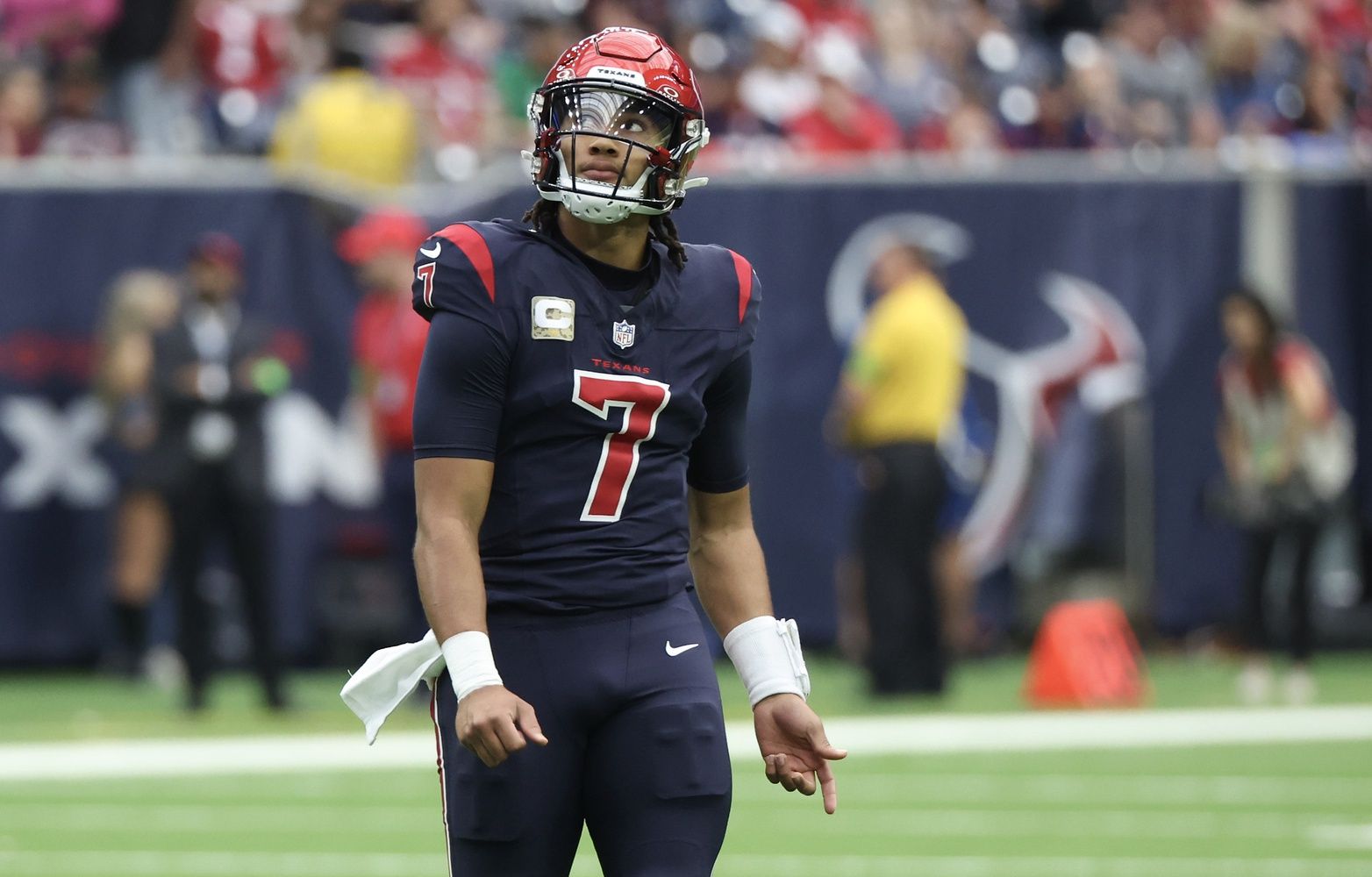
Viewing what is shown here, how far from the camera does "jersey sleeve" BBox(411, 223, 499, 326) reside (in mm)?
3969

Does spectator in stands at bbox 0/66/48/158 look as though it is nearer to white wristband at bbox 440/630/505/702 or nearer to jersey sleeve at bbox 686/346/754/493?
jersey sleeve at bbox 686/346/754/493

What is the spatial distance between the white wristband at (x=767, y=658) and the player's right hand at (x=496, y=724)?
58 centimetres

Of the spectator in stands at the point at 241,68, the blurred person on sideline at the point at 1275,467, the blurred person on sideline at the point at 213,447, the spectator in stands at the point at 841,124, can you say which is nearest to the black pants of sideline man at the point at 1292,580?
the blurred person on sideline at the point at 1275,467

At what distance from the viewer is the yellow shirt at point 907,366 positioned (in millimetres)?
12109

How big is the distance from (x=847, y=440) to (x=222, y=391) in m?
3.12

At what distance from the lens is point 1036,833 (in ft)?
27.9

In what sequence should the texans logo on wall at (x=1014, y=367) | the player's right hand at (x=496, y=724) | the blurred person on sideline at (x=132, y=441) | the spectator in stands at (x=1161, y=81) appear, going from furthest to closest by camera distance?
the spectator in stands at (x=1161, y=81), the texans logo on wall at (x=1014, y=367), the blurred person on sideline at (x=132, y=441), the player's right hand at (x=496, y=724)

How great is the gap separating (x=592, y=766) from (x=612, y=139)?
1.03 m

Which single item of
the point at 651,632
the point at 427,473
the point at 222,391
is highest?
the point at 427,473

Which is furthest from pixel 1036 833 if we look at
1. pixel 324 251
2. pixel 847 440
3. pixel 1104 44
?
pixel 1104 44

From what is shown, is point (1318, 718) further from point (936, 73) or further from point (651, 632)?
point (651, 632)

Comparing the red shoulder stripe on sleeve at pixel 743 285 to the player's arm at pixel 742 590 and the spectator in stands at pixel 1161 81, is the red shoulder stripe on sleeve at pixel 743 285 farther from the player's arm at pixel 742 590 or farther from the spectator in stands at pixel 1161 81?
the spectator in stands at pixel 1161 81

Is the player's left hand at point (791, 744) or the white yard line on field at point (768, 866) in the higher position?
the player's left hand at point (791, 744)

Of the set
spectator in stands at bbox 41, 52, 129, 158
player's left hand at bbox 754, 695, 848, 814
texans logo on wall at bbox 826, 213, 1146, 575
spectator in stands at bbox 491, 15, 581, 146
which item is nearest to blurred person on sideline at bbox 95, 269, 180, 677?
spectator in stands at bbox 41, 52, 129, 158
